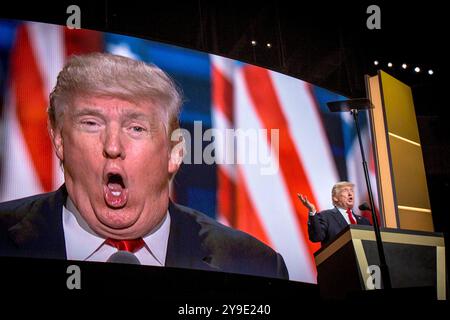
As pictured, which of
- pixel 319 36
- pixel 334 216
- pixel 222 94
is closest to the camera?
pixel 222 94

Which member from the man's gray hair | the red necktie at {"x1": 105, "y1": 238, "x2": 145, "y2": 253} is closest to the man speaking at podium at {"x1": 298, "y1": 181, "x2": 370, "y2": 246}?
the man's gray hair

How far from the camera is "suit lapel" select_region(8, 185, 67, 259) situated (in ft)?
12.5

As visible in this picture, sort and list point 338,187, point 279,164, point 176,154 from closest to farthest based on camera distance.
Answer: point 176,154, point 279,164, point 338,187

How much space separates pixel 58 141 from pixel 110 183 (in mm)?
475

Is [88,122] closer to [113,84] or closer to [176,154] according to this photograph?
[113,84]

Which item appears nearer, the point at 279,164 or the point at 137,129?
the point at 137,129

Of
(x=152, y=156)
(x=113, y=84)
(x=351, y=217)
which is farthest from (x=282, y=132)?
(x=113, y=84)

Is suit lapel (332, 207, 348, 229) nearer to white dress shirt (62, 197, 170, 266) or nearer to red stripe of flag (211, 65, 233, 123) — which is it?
red stripe of flag (211, 65, 233, 123)

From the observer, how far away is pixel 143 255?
157 inches

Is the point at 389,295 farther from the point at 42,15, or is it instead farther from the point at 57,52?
the point at 42,15

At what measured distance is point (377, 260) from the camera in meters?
3.50

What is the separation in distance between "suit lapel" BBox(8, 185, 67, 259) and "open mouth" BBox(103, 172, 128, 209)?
31 centimetres

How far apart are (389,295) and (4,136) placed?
2775mm
